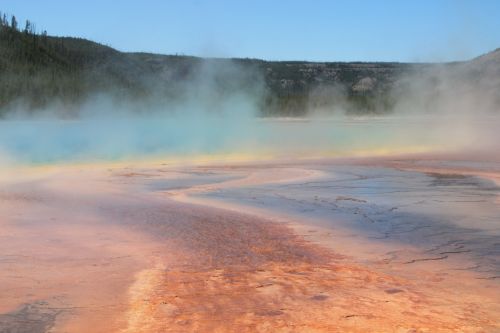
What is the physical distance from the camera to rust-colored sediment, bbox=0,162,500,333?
343cm

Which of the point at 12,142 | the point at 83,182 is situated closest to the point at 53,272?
the point at 83,182

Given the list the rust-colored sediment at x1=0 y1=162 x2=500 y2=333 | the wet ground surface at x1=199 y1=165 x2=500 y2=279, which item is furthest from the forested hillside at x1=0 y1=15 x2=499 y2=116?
the rust-colored sediment at x1=0 y1=162 x2=500 y2=333

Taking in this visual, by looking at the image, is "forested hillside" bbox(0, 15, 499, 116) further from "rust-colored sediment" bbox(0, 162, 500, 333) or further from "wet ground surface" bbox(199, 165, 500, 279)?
"rust-colored sediment" bbox(0, 162, 500, 333)

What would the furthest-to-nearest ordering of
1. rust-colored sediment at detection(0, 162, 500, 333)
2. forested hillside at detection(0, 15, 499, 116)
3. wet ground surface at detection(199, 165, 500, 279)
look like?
forested hillside at detection(0, 15, 499, 116) < wet ground surface at detection(199, 165, 500, 279) < rust-colored sediment at detection(0, 162, 500, 333)

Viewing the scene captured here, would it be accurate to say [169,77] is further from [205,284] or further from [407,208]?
[205,284]

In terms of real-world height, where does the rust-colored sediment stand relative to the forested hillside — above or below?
below

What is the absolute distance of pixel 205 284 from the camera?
4.10 m

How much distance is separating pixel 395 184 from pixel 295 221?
3.27 m

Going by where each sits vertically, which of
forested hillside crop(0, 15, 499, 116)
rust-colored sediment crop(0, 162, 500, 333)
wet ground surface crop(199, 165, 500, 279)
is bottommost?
rust-colored sediment crop(0, 162, 500, 333)

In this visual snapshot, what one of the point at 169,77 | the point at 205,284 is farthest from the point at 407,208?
the point at 169,77

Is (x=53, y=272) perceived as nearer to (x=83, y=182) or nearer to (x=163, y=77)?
(x=83, y=182)

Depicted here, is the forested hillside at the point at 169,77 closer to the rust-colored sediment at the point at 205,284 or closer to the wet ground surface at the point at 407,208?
the wet ground surface at the point at 407,208

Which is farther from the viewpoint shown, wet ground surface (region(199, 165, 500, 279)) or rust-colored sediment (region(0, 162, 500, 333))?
wet ground surface (region(199, 165, 500, 279))

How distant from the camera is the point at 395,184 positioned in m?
9.14
